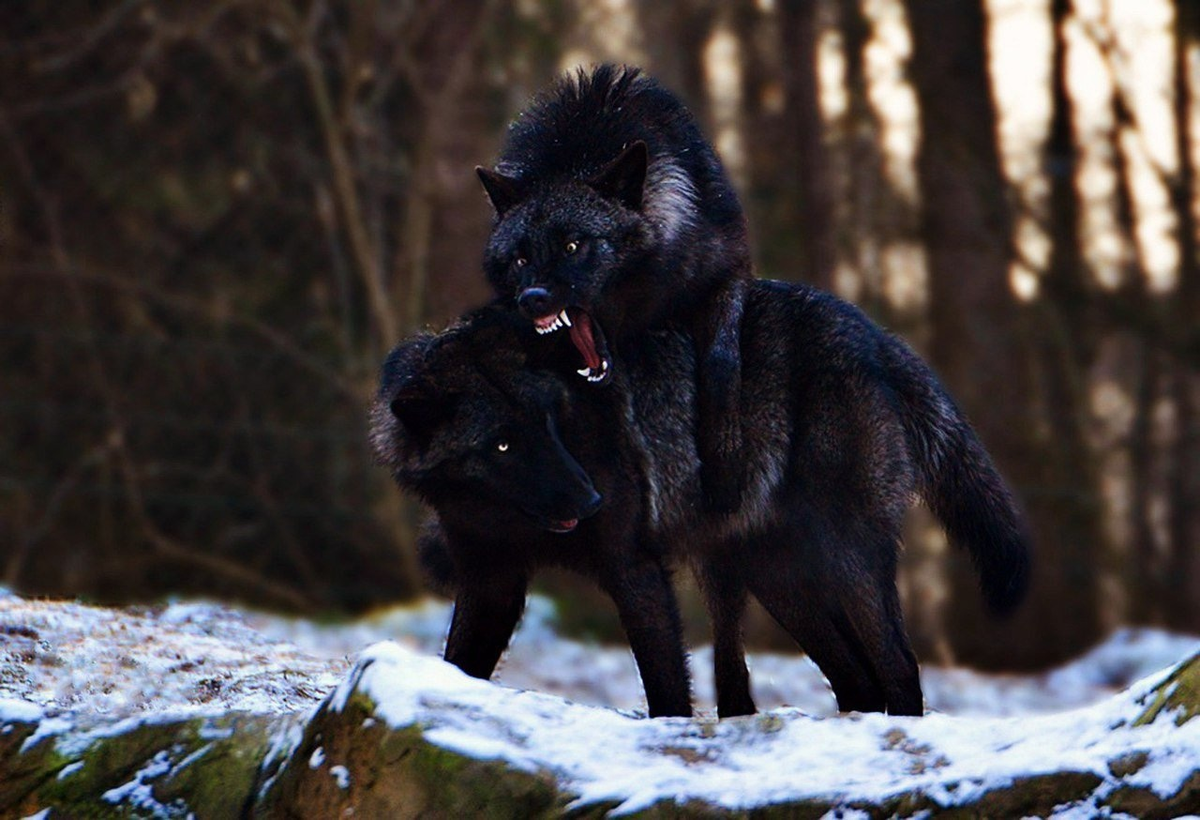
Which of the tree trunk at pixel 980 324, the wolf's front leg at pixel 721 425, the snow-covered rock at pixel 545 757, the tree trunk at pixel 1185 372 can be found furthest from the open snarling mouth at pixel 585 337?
the tree trunk at pixel 1185 372

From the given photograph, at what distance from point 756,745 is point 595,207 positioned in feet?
5.99

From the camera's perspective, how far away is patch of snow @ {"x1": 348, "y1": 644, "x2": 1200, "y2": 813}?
310cm

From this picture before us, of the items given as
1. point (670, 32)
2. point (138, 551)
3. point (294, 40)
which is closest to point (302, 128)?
point (294, 40)

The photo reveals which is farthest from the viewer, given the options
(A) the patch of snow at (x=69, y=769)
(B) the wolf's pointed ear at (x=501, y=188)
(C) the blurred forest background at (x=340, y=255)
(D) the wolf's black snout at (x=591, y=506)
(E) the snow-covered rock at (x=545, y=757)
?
(C) the blurred forest background at (x=340, y=255)

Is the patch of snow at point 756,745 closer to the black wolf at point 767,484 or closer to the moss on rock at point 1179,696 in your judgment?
the moss on rock at point 1179,696

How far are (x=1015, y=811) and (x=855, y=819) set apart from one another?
307 mm

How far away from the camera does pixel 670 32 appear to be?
14477 mm

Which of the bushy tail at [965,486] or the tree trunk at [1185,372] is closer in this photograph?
the bushy tail at [965,486]

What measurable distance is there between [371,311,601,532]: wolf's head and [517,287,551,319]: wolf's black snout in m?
0.15

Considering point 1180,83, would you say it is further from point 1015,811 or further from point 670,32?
point 1015,811

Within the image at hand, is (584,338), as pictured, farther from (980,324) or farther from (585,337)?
(980,324)

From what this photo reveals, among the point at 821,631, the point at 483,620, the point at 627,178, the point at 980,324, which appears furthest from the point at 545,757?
the point at 980,324

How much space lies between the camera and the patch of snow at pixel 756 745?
10.2 ft

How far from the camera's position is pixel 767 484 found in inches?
180
